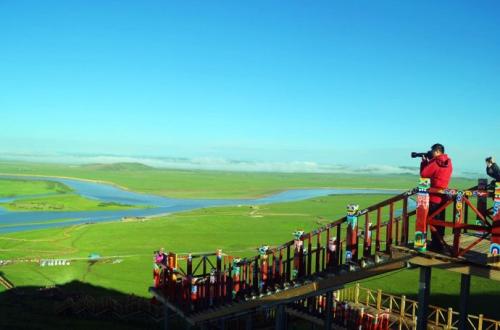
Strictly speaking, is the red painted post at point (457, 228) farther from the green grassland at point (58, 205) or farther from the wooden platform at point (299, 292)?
the green grassland at point (58, 205)

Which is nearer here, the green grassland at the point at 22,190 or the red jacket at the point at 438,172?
the red jacket at the point at 438,172

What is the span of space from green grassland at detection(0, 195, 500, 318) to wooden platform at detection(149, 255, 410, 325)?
34.0ft

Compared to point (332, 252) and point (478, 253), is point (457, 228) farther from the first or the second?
point (332, 252)

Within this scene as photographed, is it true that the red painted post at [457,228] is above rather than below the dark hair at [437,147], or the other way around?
below

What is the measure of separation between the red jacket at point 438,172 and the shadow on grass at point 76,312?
18132 millimetres

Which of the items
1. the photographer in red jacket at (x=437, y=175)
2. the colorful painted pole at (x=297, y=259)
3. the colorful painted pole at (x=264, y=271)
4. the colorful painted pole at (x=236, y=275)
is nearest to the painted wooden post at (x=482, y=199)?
Result: the photographer in red jacket at (x=437, y=175)

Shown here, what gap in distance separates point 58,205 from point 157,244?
1761 inches

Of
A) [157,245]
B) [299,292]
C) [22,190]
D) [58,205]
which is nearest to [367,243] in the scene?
[299,292]

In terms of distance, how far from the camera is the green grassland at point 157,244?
3084 centimetres

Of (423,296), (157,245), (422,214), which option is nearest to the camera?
(422,214)

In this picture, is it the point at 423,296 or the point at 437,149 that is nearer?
the point at 437,149

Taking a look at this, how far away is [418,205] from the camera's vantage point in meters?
8.36

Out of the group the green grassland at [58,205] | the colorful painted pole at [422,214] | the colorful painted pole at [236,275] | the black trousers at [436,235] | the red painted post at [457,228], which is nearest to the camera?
the red painted post at [457,228]

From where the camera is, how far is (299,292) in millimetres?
11219
